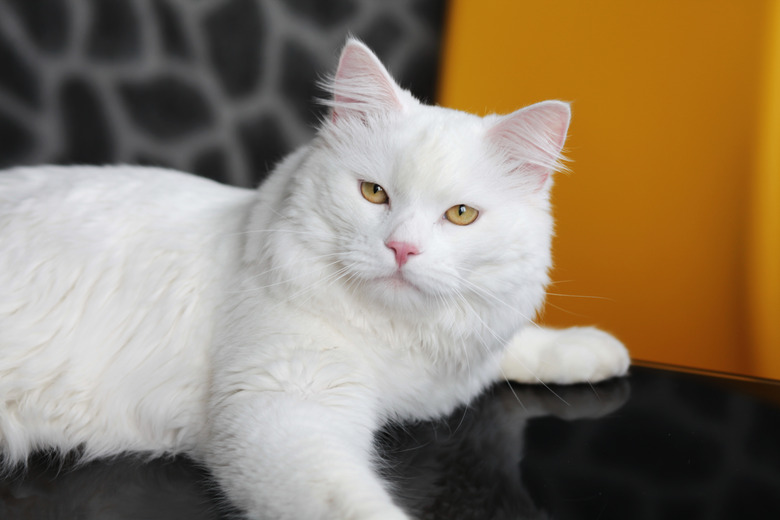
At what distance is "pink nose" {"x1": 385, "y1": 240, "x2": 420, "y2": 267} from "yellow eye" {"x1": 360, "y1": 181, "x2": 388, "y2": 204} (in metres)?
0.14

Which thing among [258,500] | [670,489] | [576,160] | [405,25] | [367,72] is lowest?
[670,489]

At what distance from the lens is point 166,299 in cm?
146

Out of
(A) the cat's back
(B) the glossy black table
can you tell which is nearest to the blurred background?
(B) the glossy black table

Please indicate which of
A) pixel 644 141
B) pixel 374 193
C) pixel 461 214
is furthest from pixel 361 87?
pixel 644 141

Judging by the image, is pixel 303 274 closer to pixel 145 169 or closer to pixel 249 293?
pixel 249 293

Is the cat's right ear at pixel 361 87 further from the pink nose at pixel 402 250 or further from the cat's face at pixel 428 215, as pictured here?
the pink nose at pixel 402 250

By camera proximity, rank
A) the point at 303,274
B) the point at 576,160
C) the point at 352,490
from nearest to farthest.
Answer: the point at 352,490 → the point at 303,274 → the point at 576,160

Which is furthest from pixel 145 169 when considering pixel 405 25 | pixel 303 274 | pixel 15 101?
pixel 405 25

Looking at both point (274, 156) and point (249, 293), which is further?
point (274, 156)

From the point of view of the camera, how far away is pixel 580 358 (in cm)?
178

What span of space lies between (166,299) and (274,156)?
1189 mm

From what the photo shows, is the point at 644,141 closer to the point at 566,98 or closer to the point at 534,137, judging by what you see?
the point at 566,98

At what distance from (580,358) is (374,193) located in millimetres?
736

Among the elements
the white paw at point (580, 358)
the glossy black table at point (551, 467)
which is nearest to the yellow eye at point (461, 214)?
the glossy black table at point (551, 467)
